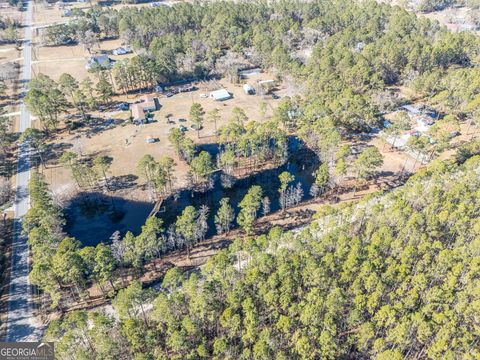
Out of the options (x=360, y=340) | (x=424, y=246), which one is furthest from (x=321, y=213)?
(x=360, y=340)

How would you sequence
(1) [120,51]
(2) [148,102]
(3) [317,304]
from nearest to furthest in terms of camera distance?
(3) [317,304] → (2) [148,102] → (1) [120,51]

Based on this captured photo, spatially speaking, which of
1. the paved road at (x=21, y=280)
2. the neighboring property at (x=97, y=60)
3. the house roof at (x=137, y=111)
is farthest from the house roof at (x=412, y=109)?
the paved road at (x=21, y=280)

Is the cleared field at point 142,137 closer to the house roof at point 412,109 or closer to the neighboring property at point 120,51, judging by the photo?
the house roof at point 412,109

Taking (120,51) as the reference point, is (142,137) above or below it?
below

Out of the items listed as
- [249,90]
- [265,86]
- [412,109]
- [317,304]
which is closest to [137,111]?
[249,90]

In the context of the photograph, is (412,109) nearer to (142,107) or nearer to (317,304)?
(317,304)

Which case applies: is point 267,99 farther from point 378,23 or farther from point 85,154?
point 378,23
